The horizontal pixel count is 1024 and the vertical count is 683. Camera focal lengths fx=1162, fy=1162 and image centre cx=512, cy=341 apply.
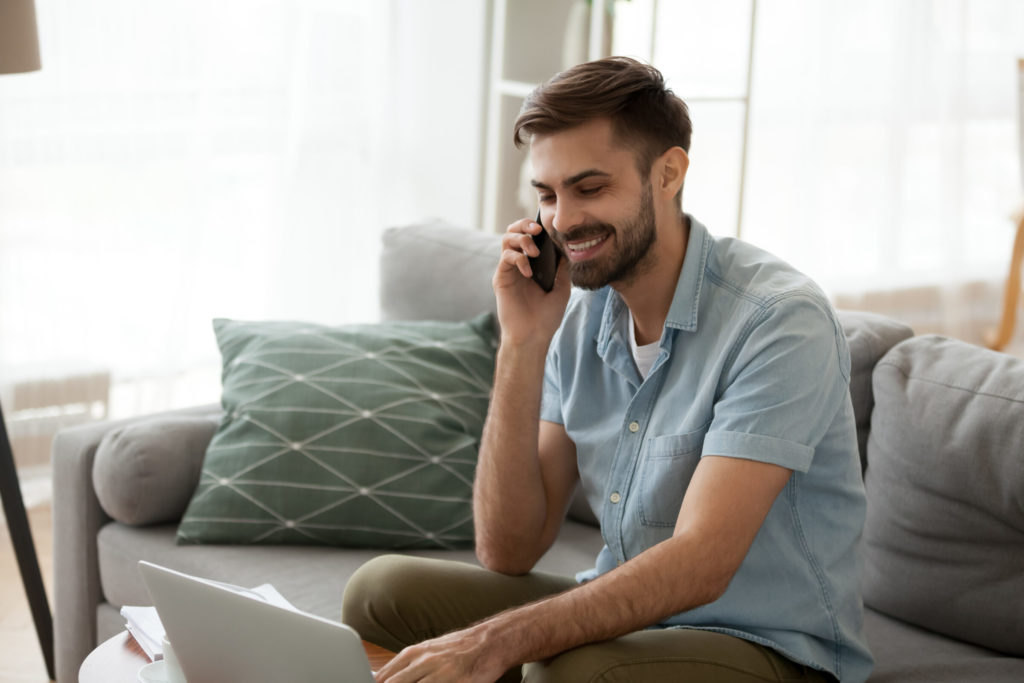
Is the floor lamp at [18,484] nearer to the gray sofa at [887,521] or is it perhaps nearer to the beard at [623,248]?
the gray sofa at [887,521]

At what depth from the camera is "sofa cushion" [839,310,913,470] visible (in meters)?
1.87

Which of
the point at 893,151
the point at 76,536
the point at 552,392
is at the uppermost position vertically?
the point at 893,151

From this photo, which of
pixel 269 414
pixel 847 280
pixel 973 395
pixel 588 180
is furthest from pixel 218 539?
pixel 847 280

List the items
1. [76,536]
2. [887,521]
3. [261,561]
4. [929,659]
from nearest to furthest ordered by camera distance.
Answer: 1. [929,659]
2. [887,521]
3. [261,561]
4. [76,536]

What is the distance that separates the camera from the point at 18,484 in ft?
7.19

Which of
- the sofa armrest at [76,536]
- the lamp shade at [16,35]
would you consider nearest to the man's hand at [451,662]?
the sofa armrest at [76,536]

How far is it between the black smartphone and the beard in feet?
→ 0.35

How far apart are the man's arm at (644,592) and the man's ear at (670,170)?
41 cm

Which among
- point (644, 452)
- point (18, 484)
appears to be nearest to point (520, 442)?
point (644, 452)

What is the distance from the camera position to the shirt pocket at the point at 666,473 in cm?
151

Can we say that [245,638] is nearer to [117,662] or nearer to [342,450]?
[117,662]

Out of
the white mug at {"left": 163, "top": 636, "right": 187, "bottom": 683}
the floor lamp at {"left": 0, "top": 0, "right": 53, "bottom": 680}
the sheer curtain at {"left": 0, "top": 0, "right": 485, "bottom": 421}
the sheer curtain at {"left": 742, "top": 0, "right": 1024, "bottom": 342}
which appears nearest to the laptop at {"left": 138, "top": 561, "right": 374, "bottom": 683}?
the white mug at {"left": 163, "top": 636, "right": 187, "bottom": 683}

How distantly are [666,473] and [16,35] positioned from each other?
4.39ft

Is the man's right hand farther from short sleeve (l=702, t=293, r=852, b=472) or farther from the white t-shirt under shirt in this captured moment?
short sleeve (l=702, t=293, r=852, b=472)
